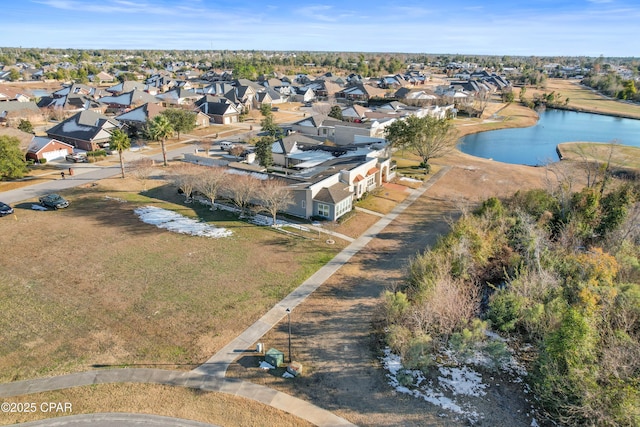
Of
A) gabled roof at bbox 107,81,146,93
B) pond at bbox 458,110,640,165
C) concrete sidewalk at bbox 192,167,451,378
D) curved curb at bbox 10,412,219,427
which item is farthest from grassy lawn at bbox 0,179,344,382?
gabled roof at bbox 107,81,146,93

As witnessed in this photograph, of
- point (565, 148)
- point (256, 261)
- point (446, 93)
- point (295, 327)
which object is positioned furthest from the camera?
point (446, 93)

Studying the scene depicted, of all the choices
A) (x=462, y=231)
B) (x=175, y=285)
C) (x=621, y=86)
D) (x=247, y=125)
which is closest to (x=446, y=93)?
(x=247, y=125)

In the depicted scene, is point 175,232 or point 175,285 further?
point 175,232

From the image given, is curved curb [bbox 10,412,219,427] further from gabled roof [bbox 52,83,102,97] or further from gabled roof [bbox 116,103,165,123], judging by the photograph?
gabled roof [bbox 52,83,102,97]

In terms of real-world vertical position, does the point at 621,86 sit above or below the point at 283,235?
above

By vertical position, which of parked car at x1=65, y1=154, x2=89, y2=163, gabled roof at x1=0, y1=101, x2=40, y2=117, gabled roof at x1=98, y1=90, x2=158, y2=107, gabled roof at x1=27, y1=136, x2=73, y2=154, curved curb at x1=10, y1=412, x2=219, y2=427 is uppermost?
gabled roof at x1=98, y1=90, x2=158, y2=107

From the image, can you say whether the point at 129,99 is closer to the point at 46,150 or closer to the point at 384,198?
the point at 46,150

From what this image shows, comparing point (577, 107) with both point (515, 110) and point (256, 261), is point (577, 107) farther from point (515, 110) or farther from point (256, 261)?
point (256, 261)
